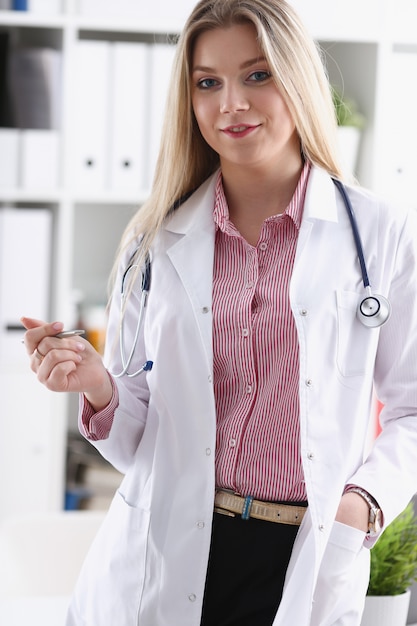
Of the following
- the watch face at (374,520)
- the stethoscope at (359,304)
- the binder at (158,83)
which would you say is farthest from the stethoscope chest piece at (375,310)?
the binder at (158,83)

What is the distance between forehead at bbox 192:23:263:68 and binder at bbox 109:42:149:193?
128 centimetres

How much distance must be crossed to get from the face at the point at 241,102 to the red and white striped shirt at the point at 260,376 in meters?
0.10

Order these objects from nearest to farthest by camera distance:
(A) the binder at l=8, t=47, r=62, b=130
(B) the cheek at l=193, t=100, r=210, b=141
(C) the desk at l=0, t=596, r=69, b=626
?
(B) the cheek at l=193, t=100, r=210, b=141, (C) the desk at l=0, t=596, r=69, b=626, (A) the binder at l=8, t=47, r=62, b=130

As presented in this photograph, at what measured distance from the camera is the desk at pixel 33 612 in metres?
1.50

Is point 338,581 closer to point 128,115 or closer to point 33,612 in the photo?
point 33,612

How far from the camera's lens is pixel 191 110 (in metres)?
1.41

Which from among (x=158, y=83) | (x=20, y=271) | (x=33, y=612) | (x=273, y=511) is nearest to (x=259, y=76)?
(x=273, y=511)

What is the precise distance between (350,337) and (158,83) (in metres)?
1.49

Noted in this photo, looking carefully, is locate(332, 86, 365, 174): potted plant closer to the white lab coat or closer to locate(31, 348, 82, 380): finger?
the white lab coat

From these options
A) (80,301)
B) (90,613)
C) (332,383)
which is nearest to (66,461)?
(80,301)

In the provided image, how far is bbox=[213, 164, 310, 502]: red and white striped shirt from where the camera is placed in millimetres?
1257

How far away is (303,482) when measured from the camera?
1.25 metres

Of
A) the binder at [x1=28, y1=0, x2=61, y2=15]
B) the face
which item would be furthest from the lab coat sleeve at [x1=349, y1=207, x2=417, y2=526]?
the binder at [x1=28, y1=0, x2=61, y2=15]

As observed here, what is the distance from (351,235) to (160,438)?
39 cm
